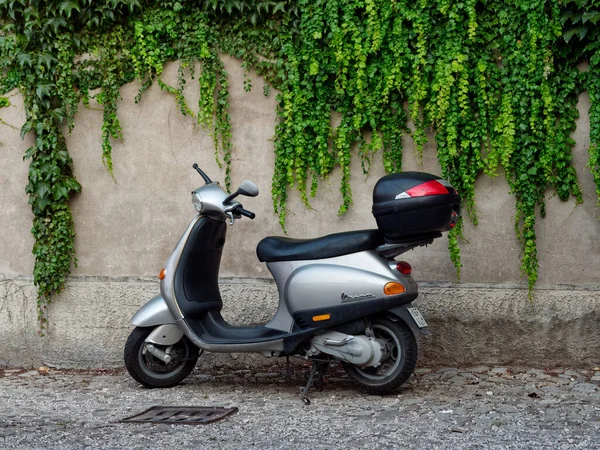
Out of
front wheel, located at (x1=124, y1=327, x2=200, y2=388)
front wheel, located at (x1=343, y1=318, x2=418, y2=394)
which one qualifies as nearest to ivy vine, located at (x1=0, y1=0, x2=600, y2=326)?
front wheel, located at (x1=343, y1=318, x2=418, y2=394)

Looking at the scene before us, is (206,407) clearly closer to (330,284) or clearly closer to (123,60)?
(330,284)

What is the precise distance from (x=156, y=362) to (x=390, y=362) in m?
1.62

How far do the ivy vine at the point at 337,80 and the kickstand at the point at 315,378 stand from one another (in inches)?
49.7

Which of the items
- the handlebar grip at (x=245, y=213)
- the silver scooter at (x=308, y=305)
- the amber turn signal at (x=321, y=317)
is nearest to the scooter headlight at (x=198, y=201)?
the silver scooter at (x=308, y=305)

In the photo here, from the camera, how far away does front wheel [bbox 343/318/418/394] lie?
16.8 feet

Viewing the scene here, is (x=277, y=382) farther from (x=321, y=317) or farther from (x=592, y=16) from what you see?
(x=592, y=16)

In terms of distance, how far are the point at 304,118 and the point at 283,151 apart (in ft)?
0.95

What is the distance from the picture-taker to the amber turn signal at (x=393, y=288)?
5.09 m

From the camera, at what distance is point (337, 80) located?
6.11m

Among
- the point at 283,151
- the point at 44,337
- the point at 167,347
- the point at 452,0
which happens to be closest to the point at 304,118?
the point at 283,151

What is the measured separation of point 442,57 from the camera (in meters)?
5.96

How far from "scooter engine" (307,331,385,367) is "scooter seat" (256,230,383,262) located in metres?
0.51

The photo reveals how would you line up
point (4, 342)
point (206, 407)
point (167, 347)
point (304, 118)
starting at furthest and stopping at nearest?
point (4, 342), point (304, 118), point (167, 347), point (206, 407)

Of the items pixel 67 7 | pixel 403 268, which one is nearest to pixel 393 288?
pixel 403 268
